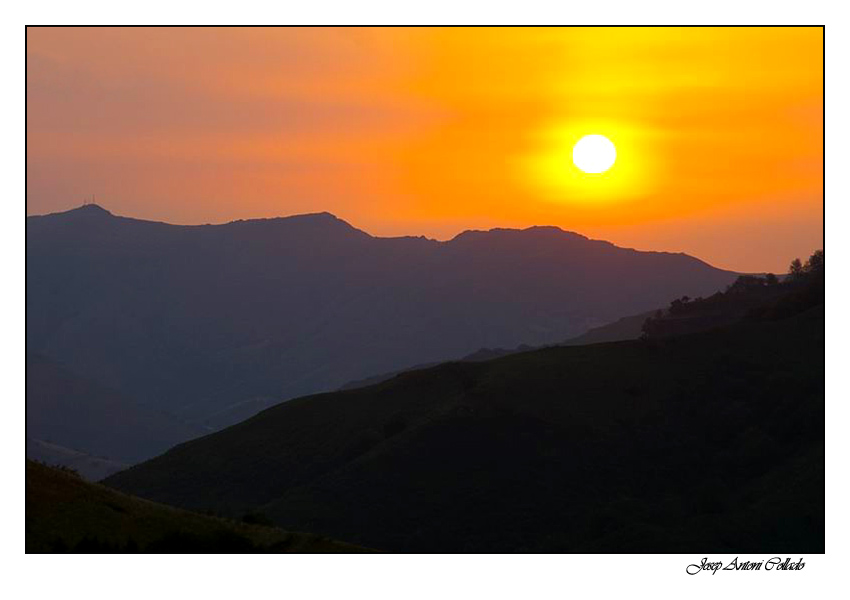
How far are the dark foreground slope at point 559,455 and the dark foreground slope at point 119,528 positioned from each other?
48.1m

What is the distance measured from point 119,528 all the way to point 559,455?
64.9 m

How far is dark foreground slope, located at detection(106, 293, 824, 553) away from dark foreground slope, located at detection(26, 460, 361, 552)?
48.1 metres

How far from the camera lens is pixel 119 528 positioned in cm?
4141

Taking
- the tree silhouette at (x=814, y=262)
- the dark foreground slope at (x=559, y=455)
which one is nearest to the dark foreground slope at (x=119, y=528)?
the dark foreground slope at (x=559, y=455)

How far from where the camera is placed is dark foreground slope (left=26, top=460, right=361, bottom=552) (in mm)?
39188

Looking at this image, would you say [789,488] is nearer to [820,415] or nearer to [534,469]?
[820,415]

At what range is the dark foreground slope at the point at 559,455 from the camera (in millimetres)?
91625

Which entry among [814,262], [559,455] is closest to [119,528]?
[559,455]
